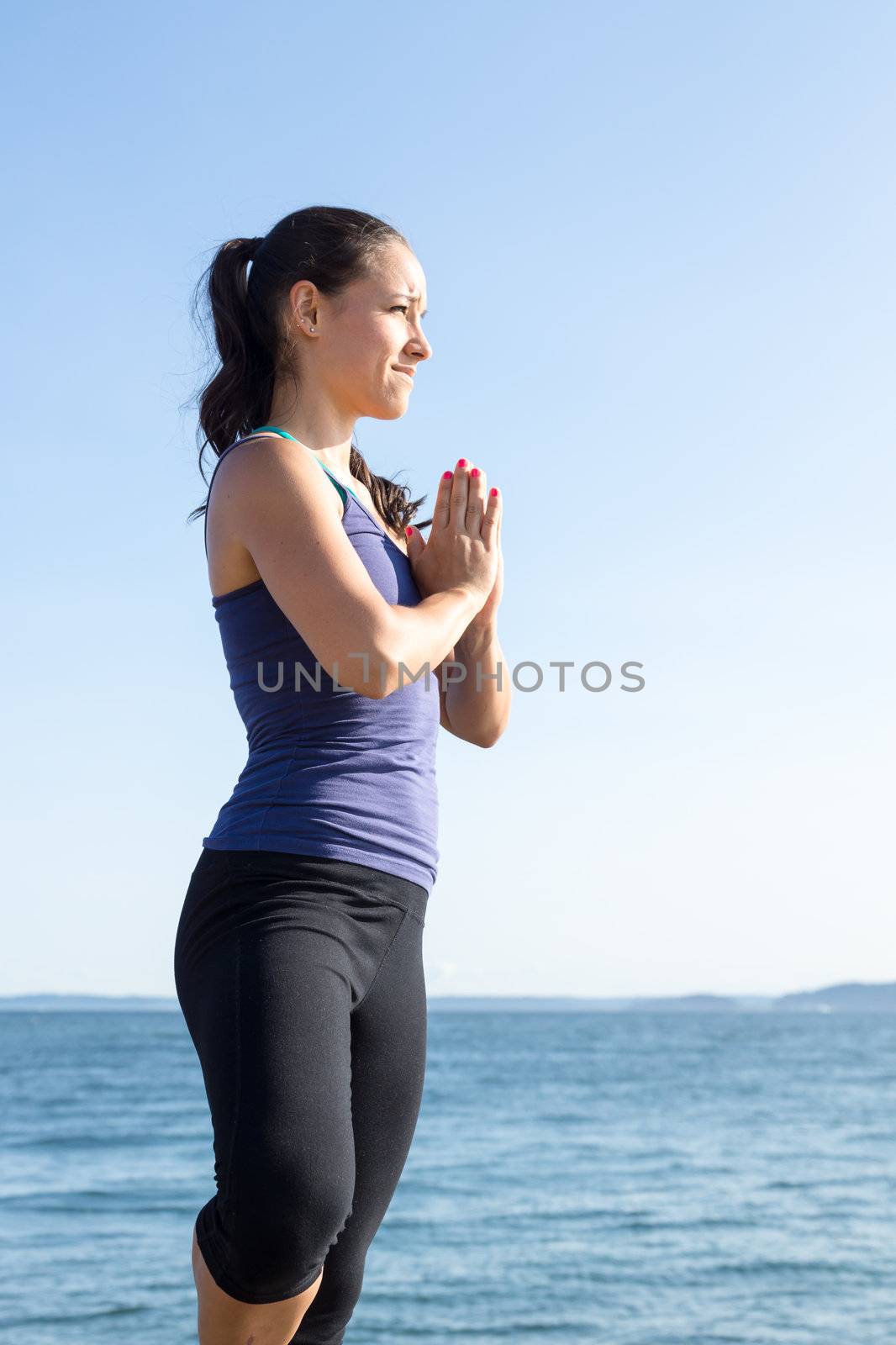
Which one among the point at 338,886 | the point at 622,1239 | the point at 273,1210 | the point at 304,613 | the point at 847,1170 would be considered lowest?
the point at 847,1170

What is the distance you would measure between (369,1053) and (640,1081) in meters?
36.7

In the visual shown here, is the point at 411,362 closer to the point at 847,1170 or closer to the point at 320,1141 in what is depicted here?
the point at 320,1141

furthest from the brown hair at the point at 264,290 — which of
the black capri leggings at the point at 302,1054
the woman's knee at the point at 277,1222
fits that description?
the woman's knee at the point at 277,1222

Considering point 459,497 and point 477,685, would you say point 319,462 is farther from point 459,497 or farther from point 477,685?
point 477,685

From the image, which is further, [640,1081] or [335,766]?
[640,1081]

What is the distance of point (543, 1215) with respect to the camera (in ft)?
51.9

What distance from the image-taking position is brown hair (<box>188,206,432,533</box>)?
6.76ft

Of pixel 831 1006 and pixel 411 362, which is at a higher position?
pixel 411 362

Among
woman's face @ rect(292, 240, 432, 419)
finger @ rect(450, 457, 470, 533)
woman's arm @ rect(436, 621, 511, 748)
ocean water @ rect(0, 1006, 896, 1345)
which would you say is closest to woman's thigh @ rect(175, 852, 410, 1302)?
woman's arm @ rect(436, 621, 511, 748)

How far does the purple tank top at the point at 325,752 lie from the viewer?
1.73 m

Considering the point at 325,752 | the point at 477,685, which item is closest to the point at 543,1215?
the point at 477,685

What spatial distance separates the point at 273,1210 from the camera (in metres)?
1.48

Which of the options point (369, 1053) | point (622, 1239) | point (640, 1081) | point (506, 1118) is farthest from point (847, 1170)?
point (369, 1053)

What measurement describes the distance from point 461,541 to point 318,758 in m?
0.45
